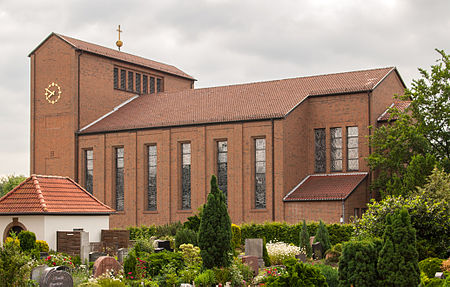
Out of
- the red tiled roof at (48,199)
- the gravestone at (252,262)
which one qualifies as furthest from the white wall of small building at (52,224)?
the gravestone at (252,262)

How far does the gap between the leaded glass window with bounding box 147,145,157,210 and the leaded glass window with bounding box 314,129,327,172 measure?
12439 millimetres

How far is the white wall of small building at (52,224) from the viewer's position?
33812mm

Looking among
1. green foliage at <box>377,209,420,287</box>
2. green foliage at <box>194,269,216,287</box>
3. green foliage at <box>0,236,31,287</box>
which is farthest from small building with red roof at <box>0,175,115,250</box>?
green foliage at <box>377,209,420,287</box>

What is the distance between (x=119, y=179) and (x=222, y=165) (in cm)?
940

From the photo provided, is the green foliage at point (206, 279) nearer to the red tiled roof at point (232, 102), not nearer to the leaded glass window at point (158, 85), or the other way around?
the red tiled roof at point (232, 102)

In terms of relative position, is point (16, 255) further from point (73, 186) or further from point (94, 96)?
point (94, 96)

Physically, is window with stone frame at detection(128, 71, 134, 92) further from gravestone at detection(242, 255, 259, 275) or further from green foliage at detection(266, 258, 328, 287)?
green foliage at detection(266, 258, 328, 287)

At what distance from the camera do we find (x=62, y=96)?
55.8 metres

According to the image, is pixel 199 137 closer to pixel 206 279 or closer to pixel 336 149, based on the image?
pixel 336 149

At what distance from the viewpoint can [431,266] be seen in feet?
79.6

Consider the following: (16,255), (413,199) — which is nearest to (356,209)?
(413,199)

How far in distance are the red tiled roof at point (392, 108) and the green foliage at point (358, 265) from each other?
1033 inches

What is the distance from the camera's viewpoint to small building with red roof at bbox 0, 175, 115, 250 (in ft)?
112

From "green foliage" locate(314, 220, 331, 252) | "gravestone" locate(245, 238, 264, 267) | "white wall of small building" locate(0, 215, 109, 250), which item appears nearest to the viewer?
"gravestone" locate(245, 238, 264, 267)
